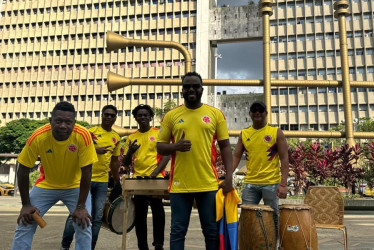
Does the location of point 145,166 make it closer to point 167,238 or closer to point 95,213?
point 95,213

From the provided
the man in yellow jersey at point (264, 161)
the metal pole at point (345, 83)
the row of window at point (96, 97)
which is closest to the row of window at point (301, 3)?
the row of window at point (96, 97)

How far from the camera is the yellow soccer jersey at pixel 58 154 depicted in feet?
9.21

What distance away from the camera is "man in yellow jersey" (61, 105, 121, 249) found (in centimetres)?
410

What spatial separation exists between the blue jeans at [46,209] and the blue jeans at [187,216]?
0.78m

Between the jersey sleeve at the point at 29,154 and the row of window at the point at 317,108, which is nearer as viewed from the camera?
the jersey sleeve at the point at 29,154

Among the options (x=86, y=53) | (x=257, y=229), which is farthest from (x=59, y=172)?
(x=86, y=53)

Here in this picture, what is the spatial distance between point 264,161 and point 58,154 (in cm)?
246

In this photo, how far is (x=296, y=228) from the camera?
3.36 metres

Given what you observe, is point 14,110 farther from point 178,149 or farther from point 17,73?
point 178,149

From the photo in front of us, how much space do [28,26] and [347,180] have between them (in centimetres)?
7613

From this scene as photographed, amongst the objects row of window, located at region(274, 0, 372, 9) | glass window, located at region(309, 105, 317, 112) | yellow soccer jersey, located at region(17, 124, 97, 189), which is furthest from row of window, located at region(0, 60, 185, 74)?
yellow soccer jersey, located at region(17, 124, 97, 189)

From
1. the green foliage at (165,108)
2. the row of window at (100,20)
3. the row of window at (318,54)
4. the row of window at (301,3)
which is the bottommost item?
the green foliage at (165,108)

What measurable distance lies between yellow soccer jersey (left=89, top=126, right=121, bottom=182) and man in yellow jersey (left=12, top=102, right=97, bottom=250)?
1331 mm

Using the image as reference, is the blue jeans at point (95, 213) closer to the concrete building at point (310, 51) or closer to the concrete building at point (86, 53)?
the concrete building at point (86, 53)
